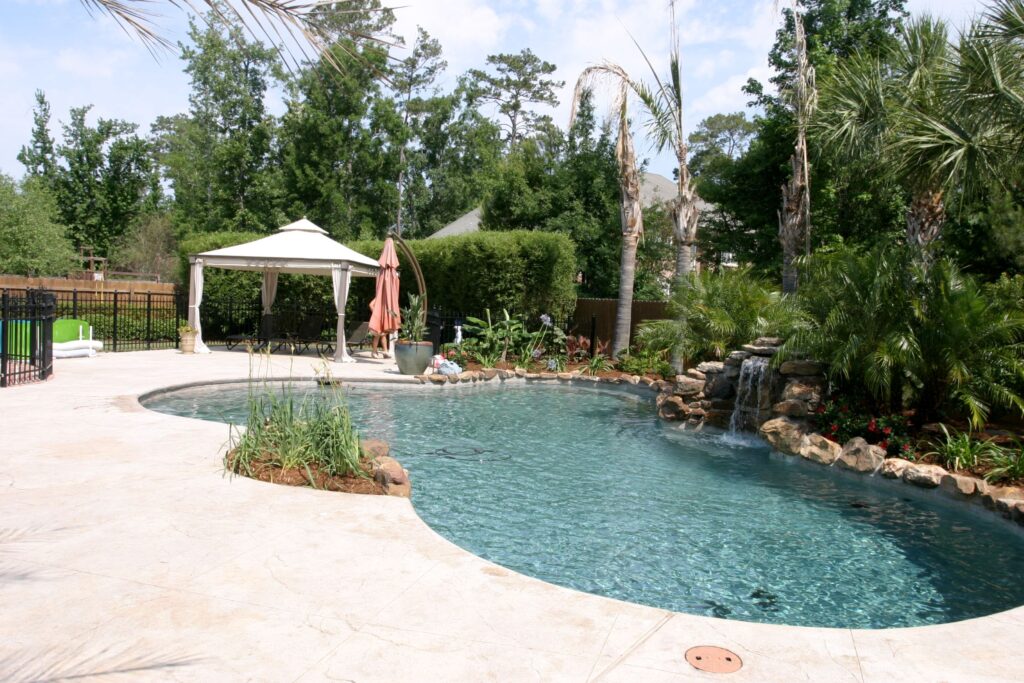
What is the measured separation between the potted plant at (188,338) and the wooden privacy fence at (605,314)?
894 cm

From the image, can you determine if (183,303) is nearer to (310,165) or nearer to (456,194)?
(310,165)

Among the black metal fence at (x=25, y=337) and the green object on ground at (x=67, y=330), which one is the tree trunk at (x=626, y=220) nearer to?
the black metal fence at (x=25, y=337)

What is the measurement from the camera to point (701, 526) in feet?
18.7

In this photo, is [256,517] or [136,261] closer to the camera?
[256,517]

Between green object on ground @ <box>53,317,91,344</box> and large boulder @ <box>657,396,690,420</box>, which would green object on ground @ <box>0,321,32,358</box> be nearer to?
green object on ground @ <box>53,317,91,344</box>

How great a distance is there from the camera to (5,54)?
2061 mm

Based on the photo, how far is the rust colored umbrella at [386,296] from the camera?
1550cm

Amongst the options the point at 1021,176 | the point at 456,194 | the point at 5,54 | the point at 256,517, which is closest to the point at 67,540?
the point at 256,517

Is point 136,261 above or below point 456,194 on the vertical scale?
below

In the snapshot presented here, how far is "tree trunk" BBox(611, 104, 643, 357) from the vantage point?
1579cm

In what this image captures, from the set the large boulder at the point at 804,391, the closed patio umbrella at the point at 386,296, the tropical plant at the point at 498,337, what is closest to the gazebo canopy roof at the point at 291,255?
the closed patio umbrella at the point at 386,296

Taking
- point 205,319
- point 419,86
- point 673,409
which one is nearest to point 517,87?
point 419,86

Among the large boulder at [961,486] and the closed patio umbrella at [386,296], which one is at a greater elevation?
the closed patio umbrella at [386,296]

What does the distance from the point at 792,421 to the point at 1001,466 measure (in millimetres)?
2434
